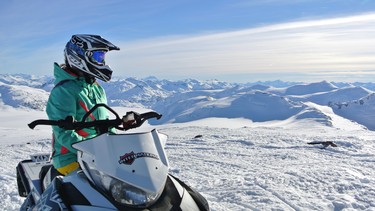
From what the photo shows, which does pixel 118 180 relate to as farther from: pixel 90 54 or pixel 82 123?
pixel 90 54

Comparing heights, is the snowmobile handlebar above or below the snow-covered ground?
above

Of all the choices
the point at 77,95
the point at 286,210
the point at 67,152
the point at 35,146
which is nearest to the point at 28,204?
the point at 67,152

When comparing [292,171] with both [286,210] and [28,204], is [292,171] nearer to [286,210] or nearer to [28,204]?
[286,210]

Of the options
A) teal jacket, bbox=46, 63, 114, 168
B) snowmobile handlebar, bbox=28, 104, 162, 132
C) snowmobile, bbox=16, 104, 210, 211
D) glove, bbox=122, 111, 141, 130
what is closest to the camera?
snowmobile, bbox=16, 104, 210, 211

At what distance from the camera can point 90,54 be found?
375 centimetres

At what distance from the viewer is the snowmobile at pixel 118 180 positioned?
8.64 feet

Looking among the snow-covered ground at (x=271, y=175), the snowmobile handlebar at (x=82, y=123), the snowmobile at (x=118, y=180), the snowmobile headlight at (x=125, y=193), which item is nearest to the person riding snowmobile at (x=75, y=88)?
the snowmobile handlebar at (x=82, y=123)

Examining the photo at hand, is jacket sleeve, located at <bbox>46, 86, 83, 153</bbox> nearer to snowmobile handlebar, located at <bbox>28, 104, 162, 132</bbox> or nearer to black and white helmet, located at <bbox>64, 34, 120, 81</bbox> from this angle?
black and white helmet, located at <bbox>64, 34, 120, 81</bbox>

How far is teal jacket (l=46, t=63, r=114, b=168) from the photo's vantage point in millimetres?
3514

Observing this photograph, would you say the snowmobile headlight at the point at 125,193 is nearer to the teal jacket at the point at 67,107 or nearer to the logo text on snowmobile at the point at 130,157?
the logo text on snowmobile at the point at 130,157

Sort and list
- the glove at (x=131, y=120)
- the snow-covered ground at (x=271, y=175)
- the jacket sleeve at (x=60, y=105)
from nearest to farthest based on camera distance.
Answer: the glove at (x=131, y=120)
the jacket sleeve at (x=60, y=105)
the snow-covered ground at (x=271, y=175)

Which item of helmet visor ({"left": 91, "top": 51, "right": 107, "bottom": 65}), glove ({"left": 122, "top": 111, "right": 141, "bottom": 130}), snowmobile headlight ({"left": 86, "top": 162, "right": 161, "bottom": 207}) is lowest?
snowmobile headlight ({"left": 86, "top": 162, "right": 161, "bottom": 207})

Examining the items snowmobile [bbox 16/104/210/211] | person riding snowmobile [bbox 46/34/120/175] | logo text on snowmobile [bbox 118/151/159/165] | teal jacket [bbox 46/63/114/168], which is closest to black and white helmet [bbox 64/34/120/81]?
person riding snowmobile [bbox 46/34/120/175]

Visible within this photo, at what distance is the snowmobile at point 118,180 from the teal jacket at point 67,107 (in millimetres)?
496
